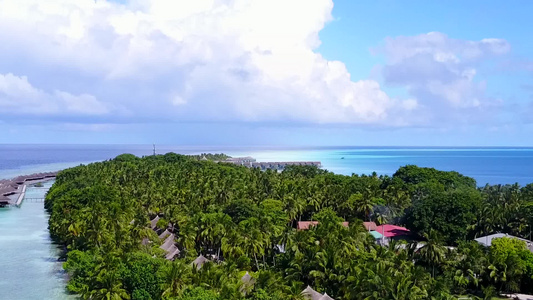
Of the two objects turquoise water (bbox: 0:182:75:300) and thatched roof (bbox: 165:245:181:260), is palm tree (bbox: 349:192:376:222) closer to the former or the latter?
thatched roof (bbox: 165:245:181:260)

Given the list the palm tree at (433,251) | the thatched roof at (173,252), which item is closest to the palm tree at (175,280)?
Answer: the thatched roof at (173,252)

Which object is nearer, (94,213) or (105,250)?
(105,250)

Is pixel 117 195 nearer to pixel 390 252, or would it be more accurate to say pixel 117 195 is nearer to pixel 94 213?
pixel 94 213

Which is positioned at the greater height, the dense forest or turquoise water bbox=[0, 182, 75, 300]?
the dense forest

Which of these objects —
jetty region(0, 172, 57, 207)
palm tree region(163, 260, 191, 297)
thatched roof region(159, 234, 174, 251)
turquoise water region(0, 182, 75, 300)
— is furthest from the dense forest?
jetty region(0, 172, 57, 207)

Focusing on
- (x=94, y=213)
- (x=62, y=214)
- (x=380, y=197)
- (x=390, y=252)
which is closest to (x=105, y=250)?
(x=94, y=213)

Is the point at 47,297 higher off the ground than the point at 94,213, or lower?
lower

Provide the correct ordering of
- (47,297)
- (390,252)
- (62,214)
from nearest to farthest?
(390,252) < (47,297) < (62,214)

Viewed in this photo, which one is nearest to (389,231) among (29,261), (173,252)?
(173,252)
